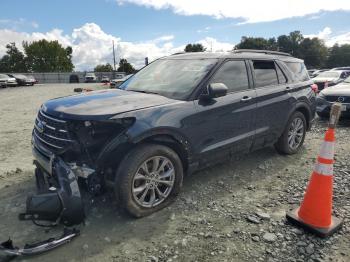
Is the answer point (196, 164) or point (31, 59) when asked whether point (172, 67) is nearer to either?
point (196, 164)

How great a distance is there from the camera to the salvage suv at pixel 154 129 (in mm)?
3338

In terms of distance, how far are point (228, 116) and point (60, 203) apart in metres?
2.36

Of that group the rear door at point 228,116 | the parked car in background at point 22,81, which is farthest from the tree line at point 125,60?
the rear door at point 228,116

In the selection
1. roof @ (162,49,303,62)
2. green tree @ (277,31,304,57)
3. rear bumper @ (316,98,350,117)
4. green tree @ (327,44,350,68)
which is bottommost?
rear bumper @ (316,98,350,117)

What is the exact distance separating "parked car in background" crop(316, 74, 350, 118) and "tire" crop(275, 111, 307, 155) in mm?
3025

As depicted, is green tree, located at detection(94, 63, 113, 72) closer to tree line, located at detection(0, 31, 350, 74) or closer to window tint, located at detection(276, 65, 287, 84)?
tree line, located at detection(0, 31, 350, 74)

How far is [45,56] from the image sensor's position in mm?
85938

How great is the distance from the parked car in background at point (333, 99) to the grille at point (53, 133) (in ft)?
23.7

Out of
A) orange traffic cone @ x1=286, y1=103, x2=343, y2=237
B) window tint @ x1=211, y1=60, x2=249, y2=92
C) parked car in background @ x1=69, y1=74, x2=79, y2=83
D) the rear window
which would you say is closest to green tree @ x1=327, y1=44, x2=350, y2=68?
parked car in background @ x1=69, y1=74, x2=79, y2=83

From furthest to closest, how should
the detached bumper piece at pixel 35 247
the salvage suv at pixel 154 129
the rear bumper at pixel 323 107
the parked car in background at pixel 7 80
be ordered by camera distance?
the parked car in background at pixel 7 80 < the rear bumper at pixel 323 107 < the salvage suv at pixel 154 129 < the detached bumper piece at pixel 35 247

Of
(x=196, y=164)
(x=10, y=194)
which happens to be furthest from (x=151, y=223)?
(x=10, y=194)

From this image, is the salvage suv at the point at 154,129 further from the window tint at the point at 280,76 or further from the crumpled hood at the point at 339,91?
the crumpled hood at the point at 339,91

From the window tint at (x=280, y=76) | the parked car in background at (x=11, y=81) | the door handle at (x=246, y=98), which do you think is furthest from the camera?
the parked car in background at (x=11, y=81)

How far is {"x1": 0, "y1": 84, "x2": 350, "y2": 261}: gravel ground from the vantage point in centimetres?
304
